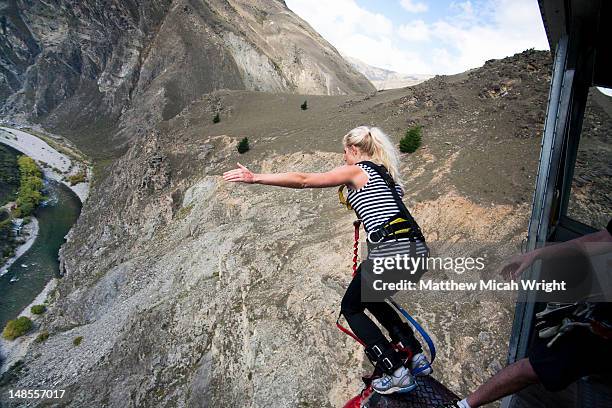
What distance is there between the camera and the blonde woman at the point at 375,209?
4414 mm

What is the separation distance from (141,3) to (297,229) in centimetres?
12633

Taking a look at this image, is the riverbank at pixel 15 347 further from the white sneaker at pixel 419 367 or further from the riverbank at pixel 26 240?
the white sneaker at pixel 419 367

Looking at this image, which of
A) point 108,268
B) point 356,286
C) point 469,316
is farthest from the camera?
point 108,268

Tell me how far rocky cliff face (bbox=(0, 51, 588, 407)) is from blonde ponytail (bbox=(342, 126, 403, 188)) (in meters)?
8.31

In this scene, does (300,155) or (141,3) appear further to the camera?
(141,3)

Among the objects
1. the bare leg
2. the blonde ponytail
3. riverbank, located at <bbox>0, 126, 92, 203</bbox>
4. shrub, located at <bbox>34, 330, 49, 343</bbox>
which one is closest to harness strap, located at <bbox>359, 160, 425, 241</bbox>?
the blonde ponytail

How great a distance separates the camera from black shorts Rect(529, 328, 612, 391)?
3.14m

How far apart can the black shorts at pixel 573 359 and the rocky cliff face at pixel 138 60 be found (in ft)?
344

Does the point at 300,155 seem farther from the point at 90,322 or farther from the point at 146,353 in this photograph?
the point at 90,322

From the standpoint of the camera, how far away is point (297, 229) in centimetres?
2059

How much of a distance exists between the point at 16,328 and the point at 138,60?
9787 centimetres

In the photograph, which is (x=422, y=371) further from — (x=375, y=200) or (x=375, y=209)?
(x=375, y=200)

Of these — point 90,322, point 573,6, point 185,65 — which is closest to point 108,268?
point 90,322

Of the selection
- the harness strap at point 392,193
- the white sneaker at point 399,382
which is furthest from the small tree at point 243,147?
the white sneaker at point 399,382
